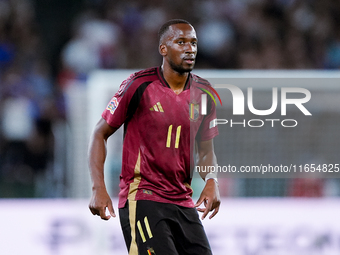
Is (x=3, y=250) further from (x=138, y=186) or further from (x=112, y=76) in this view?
Answer: (x=138, y=186)

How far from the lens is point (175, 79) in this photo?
3.68m

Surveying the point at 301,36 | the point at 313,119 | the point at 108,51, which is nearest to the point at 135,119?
the point at 313,119

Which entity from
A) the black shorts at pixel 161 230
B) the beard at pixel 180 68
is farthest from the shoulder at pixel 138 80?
the black shorts at pixel 161 230

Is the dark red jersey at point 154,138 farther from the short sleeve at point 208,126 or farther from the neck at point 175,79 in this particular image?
the short sleeve at point 208,126

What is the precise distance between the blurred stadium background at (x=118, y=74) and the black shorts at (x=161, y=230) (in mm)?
2762

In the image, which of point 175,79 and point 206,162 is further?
point 206,162

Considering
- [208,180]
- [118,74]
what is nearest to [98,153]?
[208,180]

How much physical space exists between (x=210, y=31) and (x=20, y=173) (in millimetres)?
3810

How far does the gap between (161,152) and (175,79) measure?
A: 50cm

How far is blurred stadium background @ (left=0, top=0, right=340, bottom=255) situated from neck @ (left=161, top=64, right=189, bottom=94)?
274 cm

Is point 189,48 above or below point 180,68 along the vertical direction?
above

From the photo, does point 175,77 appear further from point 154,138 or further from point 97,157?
point 97,157

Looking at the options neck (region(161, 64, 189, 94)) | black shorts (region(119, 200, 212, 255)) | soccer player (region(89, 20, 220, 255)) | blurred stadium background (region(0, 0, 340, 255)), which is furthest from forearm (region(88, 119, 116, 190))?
blurred stadium background (region(0, 0, 340, 255))

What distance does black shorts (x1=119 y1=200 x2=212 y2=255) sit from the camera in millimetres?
3395
